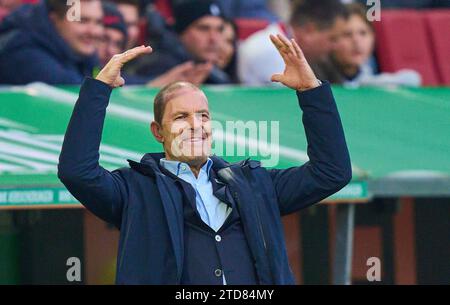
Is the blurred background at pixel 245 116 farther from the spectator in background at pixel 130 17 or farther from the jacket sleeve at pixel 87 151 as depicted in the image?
the jacket sleeve at pixel 87 151

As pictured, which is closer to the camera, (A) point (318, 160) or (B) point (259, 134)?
(A) point (318, 160)

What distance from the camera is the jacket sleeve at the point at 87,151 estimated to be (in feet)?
10.2

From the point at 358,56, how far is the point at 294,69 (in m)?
3.52

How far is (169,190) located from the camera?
10.5 ft

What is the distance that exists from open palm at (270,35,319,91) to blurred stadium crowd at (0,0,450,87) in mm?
2983

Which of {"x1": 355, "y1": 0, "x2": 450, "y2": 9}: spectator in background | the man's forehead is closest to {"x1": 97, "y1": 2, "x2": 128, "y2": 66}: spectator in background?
{"x1": 355, "y1": 0, "x2": 450, "y2": 9}: spectator in background

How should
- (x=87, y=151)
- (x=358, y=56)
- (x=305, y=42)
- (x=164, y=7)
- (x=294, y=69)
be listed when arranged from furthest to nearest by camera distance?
(x=164, y=7)
(x=358, y=56)
(x=305, y=42)
(x=294, y=69)
(x=87, y=151)

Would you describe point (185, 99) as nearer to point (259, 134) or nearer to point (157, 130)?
point (157, 130)

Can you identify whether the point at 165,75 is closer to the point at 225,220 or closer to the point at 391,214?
the point at 391,214

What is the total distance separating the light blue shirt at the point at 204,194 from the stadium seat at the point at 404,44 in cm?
363

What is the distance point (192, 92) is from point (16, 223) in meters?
2.64

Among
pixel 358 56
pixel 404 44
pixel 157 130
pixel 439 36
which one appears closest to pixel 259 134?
pixel 358 56

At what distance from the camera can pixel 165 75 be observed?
630 centimetres
